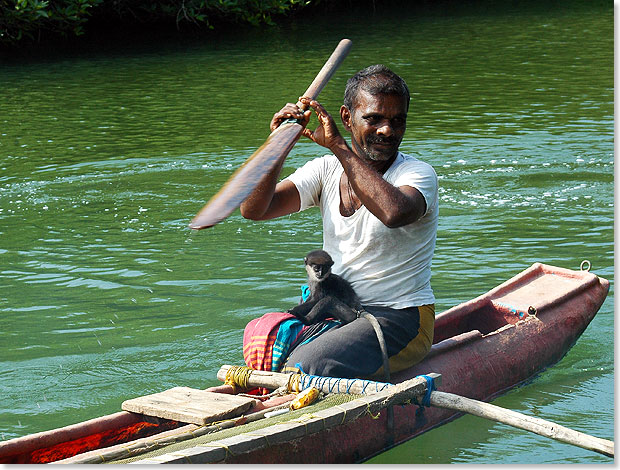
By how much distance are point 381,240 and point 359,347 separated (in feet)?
1.39

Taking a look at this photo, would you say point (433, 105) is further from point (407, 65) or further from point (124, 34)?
point (124, 34)

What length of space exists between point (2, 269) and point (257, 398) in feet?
11.2

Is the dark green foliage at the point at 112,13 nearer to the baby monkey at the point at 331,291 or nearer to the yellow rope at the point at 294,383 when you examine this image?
the baby monkey at the point at 331,291

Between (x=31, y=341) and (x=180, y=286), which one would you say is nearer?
(x=31, y=341)

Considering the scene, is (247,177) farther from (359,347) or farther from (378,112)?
(359,347)

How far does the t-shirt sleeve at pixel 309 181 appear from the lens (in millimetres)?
3838

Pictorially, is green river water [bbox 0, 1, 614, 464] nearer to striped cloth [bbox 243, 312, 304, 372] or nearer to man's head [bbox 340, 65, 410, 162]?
striped cloth [bbox 243, 312, 304, 372]

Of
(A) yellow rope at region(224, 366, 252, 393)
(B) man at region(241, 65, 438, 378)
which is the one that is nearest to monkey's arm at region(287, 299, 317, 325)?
(B) man at region(241, 65, 438, 378)

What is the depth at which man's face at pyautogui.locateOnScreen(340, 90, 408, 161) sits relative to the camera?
3.58 m

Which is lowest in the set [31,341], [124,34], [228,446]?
[31,341]

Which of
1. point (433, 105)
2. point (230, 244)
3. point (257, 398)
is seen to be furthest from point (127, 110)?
point (257, 398)

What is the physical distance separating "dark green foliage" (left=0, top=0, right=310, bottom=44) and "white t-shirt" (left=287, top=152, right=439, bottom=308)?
12.7 metres

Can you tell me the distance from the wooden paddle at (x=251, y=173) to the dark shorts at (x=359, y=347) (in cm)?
73

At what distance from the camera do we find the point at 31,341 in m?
5.27
